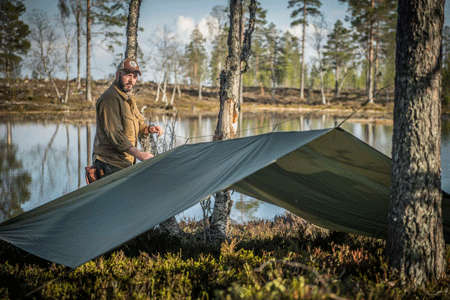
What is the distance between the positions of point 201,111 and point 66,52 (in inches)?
600

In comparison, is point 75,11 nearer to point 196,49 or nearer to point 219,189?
point 196,49

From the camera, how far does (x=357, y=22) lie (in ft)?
128

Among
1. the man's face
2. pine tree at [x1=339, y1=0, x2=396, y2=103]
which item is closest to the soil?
pine tree at [x1=339, y1=0, x2=396, y2=103]

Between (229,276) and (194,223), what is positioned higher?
(229,276)

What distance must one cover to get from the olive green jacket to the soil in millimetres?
23373

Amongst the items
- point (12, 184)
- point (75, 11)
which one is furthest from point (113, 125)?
point (75, 11)

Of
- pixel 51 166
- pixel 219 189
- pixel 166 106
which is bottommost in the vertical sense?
pixel 51 166

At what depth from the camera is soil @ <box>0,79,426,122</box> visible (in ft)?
114

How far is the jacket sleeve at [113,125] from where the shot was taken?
14.5ft

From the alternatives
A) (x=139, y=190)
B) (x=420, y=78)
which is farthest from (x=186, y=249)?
(x=420, y=78)

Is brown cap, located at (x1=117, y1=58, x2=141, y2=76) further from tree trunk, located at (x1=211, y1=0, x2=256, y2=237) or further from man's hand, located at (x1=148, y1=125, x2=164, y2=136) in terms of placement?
tree trunk, located at (x1=211, y1=0, x2=256, y2=237)

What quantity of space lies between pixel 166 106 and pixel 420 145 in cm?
3849

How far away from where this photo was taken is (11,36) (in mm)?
39312

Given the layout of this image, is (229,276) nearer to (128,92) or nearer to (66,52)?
(128,92)
